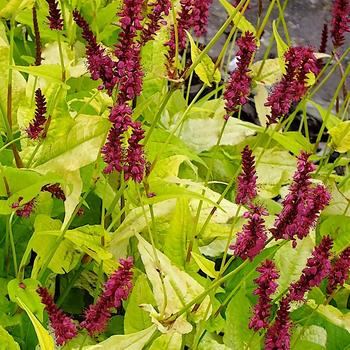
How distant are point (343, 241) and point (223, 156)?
1.05 feet

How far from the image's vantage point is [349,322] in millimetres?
1212

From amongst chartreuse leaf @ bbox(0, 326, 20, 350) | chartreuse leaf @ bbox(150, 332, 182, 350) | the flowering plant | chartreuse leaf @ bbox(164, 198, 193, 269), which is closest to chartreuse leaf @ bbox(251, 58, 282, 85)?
the flowering plant

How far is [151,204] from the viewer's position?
1.06m

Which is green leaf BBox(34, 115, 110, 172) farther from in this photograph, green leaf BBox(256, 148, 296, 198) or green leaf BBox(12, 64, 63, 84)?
green leaf BBox(256, 148, 296, 198)

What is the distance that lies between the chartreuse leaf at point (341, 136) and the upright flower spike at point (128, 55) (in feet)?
1.39

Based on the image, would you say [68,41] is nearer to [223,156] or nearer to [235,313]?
[223,156]

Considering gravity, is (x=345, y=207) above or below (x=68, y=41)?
below

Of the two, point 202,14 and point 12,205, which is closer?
point 12,205

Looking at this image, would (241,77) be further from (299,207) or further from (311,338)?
(311,338)

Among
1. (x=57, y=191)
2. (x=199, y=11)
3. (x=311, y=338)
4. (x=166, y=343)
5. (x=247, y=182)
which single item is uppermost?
(x=199, y=11)

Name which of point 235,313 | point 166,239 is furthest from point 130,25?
point 235,313

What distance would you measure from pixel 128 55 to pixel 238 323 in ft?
1.64

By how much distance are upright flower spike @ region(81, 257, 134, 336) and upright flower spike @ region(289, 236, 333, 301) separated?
0.23 metres

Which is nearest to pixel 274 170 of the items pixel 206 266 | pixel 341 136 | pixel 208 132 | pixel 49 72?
pixel 208 132
